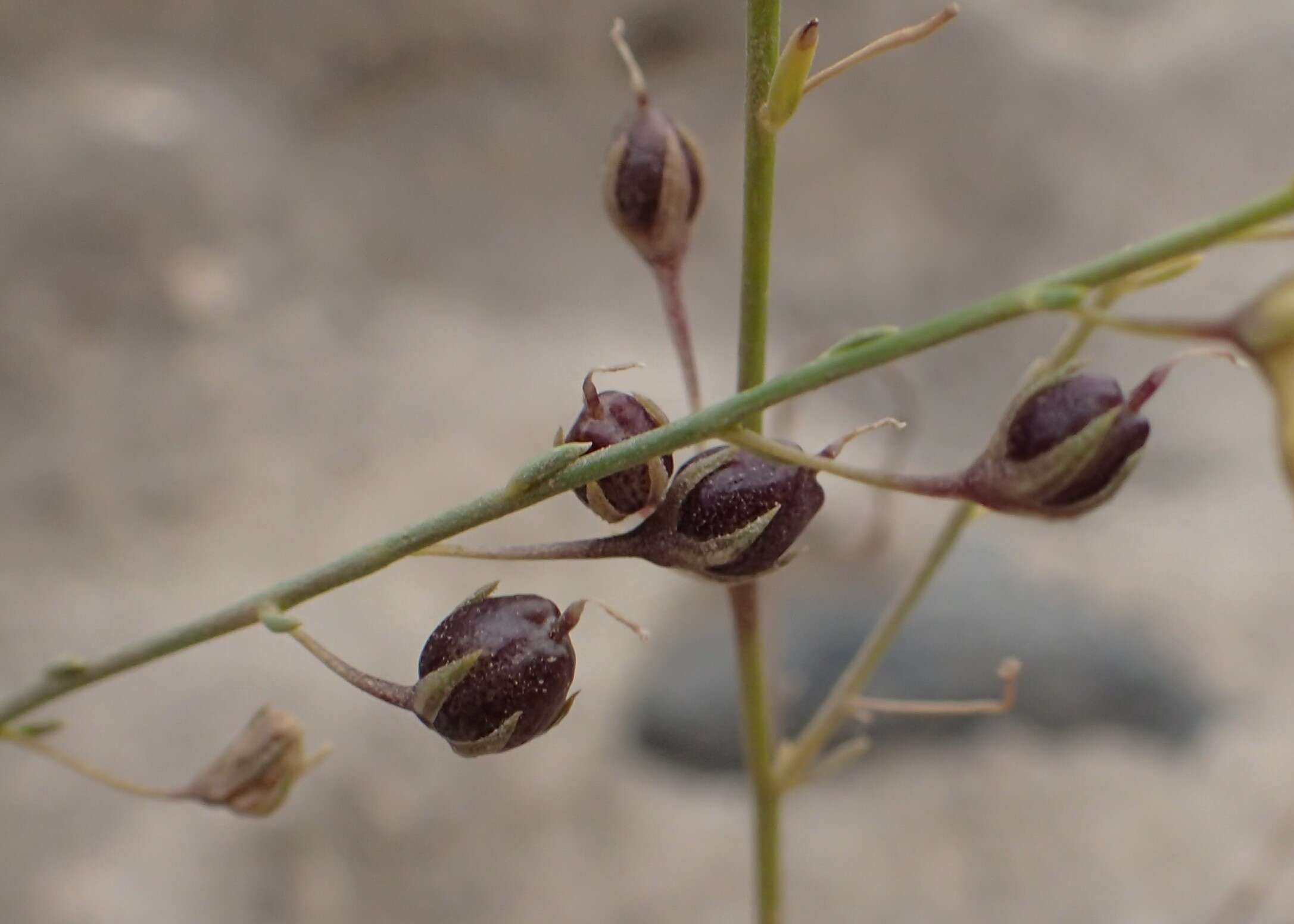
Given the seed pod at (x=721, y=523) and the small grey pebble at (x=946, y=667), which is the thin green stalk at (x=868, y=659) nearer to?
the seed pod at (x=721, y=523)

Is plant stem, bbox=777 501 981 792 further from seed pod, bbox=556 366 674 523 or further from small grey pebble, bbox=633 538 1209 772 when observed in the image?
small grey pebble, bbox=633 538 1209 772

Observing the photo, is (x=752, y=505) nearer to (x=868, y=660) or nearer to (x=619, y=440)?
(x=619, y=440)

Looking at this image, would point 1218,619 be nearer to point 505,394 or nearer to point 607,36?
point 505,394

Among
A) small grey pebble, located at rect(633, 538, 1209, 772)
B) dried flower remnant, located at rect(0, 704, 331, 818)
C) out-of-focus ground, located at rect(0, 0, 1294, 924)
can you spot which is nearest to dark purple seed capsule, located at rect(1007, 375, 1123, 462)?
dried flower remnant, located at rect(0, 704, 331, 818)

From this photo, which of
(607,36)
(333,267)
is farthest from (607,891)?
(607,36)

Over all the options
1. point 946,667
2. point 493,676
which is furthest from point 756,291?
point 946,667
